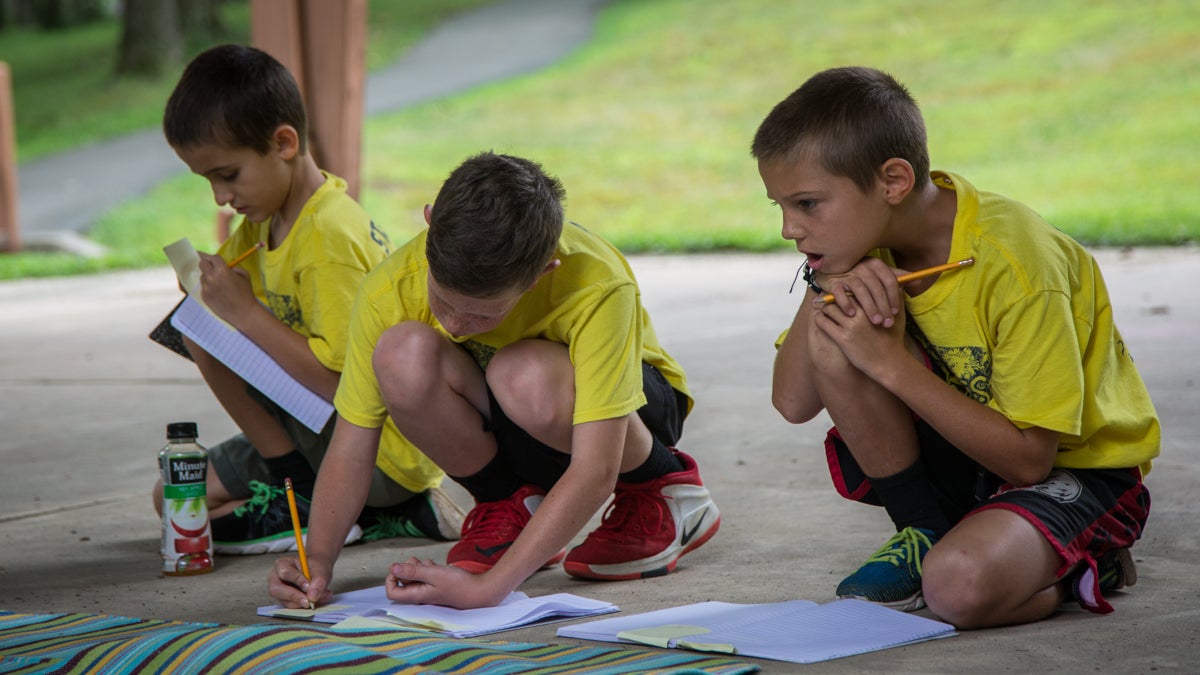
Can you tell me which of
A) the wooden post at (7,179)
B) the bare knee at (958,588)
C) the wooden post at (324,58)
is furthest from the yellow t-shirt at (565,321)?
the wooden post at (7,179)

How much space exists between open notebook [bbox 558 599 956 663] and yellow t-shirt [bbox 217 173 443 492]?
85 centimetres

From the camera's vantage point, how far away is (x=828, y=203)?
231 cm

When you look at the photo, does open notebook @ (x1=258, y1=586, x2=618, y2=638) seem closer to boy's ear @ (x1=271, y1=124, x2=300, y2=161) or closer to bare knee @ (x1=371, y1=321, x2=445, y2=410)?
bare knee @ (x1=371, y1=321, x2=445, y2=410)

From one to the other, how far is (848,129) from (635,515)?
89cm

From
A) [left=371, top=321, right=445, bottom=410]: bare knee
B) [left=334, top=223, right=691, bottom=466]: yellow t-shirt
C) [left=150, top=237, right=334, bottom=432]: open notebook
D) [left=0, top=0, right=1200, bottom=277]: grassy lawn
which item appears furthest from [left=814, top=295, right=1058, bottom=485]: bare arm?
[left=0, top=0, right=1200, bottom=277]: grassy lawn

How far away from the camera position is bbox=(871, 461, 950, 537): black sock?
2.44 metres

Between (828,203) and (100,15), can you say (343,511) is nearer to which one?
(828,203)

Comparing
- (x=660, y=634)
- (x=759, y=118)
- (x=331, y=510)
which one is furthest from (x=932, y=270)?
(x=759, y=118)

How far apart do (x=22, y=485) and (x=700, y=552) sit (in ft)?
6.41

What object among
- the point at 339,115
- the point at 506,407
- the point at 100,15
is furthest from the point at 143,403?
the point at 100,15

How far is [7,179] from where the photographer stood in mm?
11273

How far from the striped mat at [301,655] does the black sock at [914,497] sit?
571 millimetres

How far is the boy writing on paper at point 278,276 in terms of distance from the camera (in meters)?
2.90

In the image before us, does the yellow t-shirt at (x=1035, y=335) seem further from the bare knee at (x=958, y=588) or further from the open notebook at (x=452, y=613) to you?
the open notebook at (x=452, y=613)
